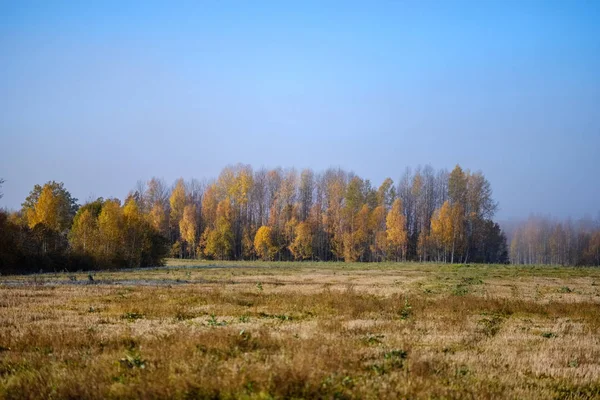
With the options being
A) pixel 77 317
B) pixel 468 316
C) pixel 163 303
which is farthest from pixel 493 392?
pixel 163 303

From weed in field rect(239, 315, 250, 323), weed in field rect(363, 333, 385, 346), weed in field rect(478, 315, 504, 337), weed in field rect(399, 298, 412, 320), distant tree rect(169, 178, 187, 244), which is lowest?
weed in field rect(478, 315, 504, 337)

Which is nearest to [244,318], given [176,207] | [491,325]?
[491,325]

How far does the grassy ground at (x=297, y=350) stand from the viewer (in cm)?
834

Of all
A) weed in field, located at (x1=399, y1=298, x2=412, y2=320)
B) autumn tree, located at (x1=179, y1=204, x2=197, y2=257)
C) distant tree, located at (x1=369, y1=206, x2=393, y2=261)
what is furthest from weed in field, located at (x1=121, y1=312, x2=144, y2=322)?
autumn tree, located at (x1=179, y1=204, x2=197, y2=257)

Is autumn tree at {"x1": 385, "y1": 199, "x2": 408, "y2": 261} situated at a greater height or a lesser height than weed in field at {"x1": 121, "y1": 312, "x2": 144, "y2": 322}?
greater

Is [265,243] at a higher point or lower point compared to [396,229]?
lower

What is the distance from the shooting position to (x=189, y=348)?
10.9m

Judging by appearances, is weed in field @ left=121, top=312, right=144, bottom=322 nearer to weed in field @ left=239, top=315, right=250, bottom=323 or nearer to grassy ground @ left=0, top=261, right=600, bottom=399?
grassy ground @ left=0, top=261, right=600, bottom=399

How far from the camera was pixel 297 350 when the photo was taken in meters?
11.1

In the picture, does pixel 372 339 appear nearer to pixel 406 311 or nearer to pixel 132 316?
pixel 406 311

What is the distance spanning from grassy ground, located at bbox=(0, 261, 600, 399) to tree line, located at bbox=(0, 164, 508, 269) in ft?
201

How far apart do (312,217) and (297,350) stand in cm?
10055

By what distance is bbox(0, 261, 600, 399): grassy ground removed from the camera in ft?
27.3

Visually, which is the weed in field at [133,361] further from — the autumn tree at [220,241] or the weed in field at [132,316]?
the autumn tree at [220,241]
